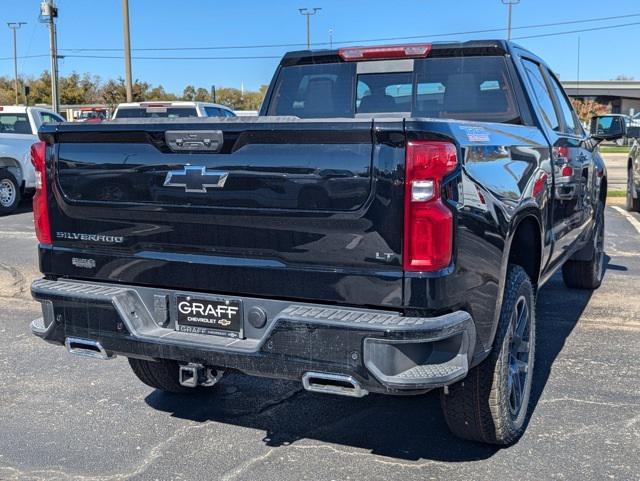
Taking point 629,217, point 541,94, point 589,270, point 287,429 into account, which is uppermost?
point 541,94

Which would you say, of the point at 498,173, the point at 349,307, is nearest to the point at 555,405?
the point at 498,173

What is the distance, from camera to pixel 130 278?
3.52 meters

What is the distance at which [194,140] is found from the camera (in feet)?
10.6

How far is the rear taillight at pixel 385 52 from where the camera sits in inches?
195

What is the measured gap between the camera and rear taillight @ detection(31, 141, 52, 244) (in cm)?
367

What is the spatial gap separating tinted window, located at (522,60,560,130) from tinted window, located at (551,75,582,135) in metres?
0.32

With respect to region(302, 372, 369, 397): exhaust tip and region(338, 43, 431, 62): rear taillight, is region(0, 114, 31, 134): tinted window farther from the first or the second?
region(302, 372, 369, 397): exhaust tip

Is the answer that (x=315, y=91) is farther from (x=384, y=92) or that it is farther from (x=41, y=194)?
(x=41, y=194)

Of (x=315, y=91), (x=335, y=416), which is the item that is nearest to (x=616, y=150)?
(x=315, y=91)

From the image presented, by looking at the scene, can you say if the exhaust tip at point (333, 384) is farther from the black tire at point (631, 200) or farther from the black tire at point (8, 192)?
the black tire at point (8, 192)

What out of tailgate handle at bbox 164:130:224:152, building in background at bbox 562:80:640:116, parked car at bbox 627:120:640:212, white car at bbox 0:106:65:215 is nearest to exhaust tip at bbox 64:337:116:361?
tailgate handle at bbox 164:130:224:152

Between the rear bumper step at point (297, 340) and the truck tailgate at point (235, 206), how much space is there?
0.09 m

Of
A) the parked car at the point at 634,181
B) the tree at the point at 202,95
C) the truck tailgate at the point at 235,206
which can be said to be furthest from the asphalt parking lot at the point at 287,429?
the tree at the point at 202,95

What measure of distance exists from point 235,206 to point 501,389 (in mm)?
1530
